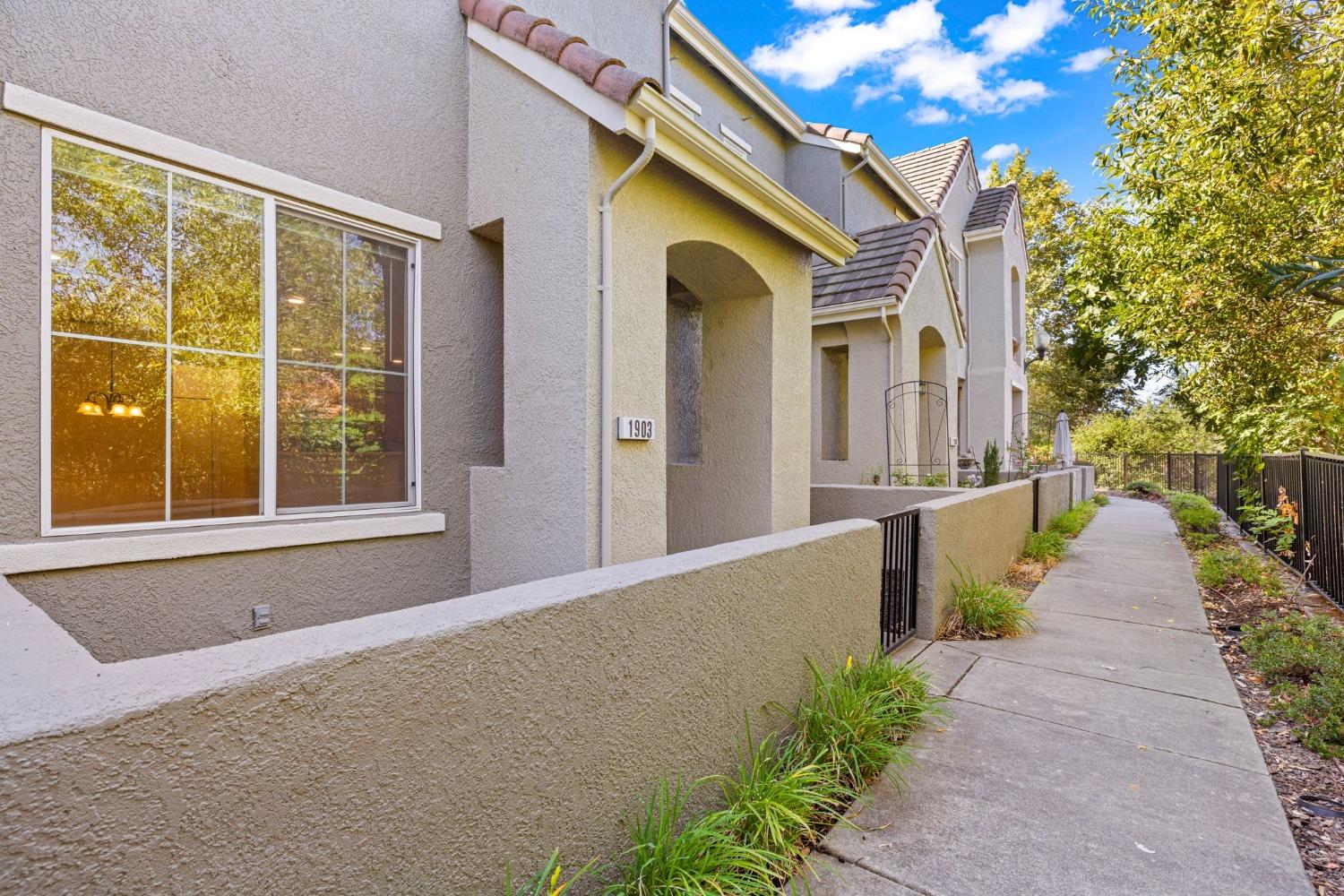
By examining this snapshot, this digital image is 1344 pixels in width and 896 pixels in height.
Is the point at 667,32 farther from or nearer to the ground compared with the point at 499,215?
farther from the ground

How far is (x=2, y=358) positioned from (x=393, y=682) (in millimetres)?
3152

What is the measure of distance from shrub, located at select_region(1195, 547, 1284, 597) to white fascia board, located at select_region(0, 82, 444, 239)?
9120mm

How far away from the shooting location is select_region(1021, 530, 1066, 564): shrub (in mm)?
8828

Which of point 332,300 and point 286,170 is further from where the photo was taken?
point 332,300

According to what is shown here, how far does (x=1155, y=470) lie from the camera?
24.2 meters

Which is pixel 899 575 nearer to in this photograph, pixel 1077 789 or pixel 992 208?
pixel 1077 789

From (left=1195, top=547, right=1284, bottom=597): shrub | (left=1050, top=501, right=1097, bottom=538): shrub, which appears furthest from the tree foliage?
(left=1050, top=501, right=1097, bottom=538): shrub

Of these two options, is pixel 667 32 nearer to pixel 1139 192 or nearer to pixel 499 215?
pixel 499 215

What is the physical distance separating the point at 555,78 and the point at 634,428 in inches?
98.0

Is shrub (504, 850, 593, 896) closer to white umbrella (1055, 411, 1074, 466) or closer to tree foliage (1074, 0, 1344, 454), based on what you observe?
tree foliage (1074, 0, 1344, 454)

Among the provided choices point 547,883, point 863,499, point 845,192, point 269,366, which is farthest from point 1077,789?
point 845,192

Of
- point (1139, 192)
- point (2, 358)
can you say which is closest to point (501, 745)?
point (2, 358)

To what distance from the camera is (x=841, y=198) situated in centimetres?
1112

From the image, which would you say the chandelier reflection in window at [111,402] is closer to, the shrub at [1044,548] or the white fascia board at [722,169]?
the white fascia board at [722,169]
